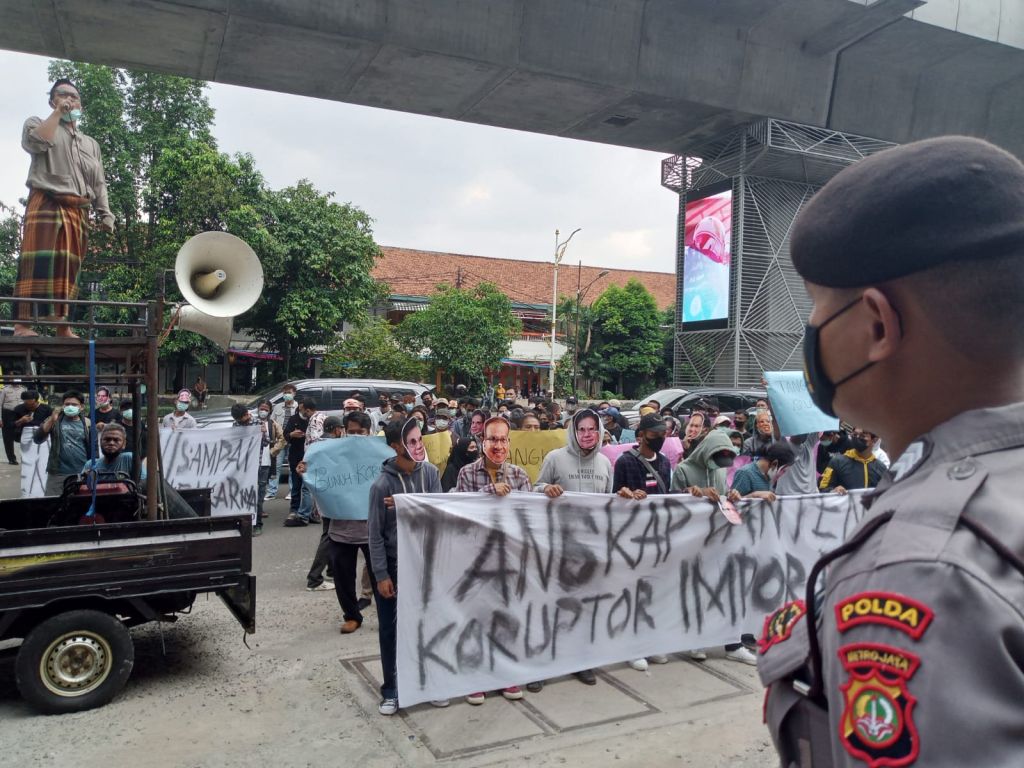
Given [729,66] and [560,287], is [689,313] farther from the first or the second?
[560,287]

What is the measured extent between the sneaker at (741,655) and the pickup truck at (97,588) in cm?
333

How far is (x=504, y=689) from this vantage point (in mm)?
4742

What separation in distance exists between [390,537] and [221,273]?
2.29 meters

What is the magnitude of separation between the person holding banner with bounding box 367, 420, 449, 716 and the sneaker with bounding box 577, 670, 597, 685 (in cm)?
94

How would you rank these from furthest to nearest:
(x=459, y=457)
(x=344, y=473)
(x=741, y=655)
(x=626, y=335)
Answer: (x=626, y=335)
(x=459, y=457)
(x=344, y=473)
(x=741, y=655)

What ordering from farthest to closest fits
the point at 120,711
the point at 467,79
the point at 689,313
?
1. the point at 689,313
2. the point at 467,79
3. the point at 120,711

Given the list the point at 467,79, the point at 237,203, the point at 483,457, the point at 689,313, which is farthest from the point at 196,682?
the point at 237,203

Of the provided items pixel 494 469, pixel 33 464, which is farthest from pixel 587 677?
pixel 33 464

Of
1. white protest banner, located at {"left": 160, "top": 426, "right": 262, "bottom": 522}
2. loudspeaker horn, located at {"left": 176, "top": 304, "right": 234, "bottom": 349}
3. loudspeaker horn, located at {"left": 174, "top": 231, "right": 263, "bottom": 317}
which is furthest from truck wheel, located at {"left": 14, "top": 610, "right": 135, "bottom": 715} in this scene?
white protest banner, located at {"left": 160, "top": 426, "right": 262, "bottom": 522}

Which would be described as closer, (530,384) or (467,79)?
(467,79)

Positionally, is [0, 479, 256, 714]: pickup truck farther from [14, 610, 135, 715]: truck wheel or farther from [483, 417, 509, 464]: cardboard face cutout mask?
[483, 417, 509, 464]: cardboard face cutout mask

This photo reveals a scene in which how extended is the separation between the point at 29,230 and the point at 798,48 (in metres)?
17.4

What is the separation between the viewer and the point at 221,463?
9.69 m

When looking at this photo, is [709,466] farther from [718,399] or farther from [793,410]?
[718,399]
